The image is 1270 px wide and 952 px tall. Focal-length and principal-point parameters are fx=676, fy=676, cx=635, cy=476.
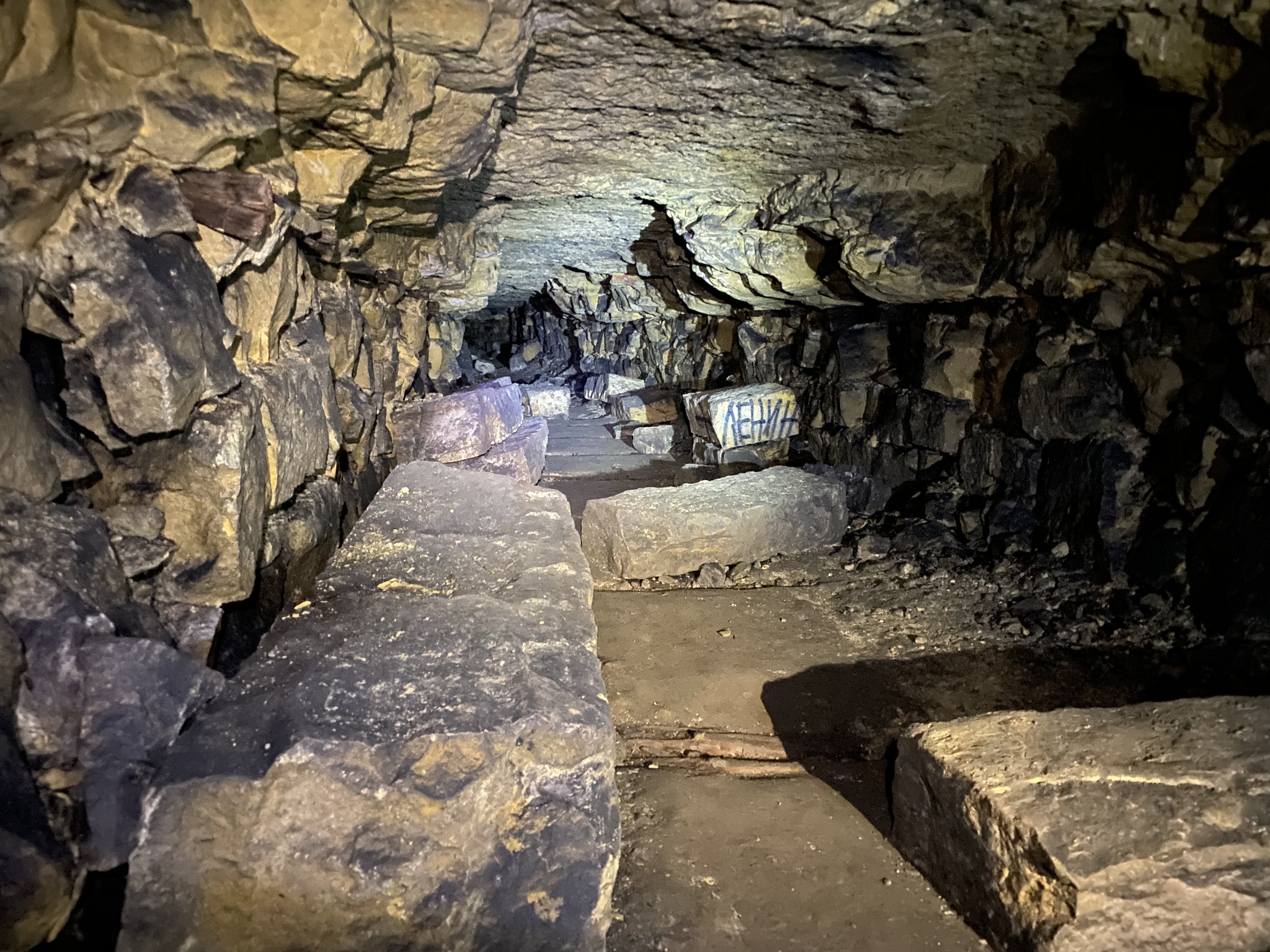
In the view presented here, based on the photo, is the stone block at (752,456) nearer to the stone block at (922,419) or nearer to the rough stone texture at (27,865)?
the stone block at (922,419)

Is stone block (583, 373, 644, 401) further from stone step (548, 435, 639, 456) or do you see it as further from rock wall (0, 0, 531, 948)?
rock wall (0, 0, 531, 948)

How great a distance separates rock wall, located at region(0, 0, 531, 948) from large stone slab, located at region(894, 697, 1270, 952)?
6.31 feet

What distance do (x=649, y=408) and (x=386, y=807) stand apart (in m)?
8.74

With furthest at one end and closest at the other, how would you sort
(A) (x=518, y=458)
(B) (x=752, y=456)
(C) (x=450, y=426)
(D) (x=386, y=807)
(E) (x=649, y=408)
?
(E) (x=649, y=408) < (B) (x=752, y=456) < (A) (x=518, y=458) < (C) (x=450, y=426) < (D) (x=386, y=807)

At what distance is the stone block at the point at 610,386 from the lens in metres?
11.2

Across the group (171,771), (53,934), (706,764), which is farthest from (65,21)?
(706,764)

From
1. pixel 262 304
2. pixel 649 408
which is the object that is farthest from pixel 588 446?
pixel 262 304

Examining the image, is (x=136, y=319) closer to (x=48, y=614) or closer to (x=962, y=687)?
(x=48, y=614)

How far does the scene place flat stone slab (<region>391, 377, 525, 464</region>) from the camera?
5457 millimetres

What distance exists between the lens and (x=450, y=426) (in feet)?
18.9

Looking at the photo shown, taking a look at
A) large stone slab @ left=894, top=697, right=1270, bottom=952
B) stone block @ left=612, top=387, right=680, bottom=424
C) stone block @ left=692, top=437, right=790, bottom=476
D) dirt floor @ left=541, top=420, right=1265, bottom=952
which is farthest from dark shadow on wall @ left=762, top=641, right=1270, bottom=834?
stone block @ left=612, top=387, right=680, bottom=424

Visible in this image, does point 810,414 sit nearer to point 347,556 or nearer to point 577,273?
point 577,273

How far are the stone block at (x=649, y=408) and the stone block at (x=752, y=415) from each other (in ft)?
6.39

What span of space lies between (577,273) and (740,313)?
268cm
